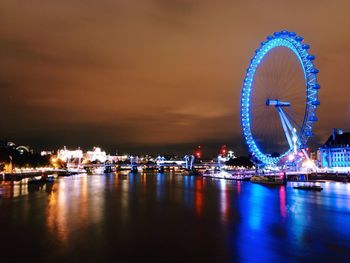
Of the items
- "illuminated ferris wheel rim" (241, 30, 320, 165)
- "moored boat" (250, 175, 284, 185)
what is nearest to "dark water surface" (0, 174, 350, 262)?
"illuminated ferris wheel rim" (241, 30, 320, 165)

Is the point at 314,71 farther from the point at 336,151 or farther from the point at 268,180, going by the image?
the point at 336,151

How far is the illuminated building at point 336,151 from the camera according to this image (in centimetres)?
8805

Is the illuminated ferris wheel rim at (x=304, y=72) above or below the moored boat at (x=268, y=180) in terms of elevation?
above

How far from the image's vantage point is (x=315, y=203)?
32.3 meters

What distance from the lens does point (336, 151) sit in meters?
91.0

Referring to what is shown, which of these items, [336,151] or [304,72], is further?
[336,151]

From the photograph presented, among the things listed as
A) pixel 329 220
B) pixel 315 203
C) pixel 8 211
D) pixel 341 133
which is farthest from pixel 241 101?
pixel 341 133

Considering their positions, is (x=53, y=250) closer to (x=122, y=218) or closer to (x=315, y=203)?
(x=122, y=218)

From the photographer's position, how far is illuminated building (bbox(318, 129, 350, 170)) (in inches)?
3467

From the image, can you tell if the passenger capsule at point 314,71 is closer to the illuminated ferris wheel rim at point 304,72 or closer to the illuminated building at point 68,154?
the illuminated ferris wheel rim at point 304,72

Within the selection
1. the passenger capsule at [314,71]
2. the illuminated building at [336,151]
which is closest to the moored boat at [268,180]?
the passenger capsule at [314,71]

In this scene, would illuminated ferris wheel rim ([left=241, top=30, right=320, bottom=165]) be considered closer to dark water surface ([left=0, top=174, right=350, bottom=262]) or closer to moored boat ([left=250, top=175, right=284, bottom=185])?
moored boat ([left=250, top=175, right=284, bottom=185])

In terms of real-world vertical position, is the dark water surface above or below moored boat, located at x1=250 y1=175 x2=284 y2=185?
below

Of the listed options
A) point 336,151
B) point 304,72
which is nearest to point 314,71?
point 304,72
